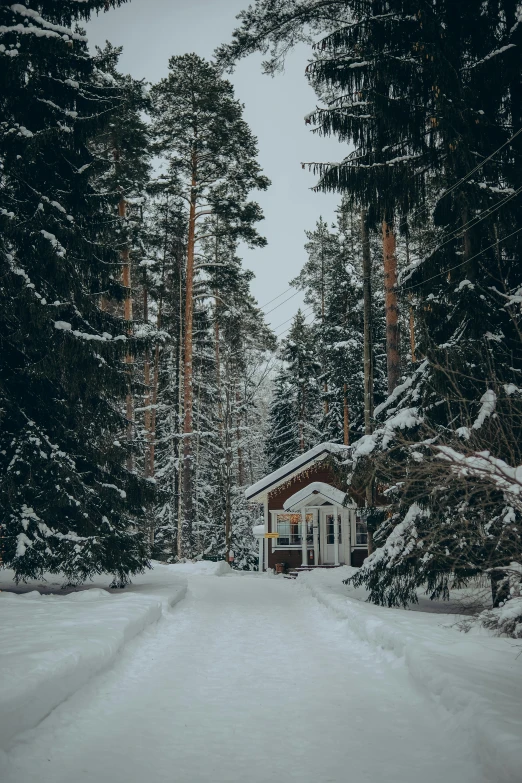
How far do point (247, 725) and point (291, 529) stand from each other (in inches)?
888

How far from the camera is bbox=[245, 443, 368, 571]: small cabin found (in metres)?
24.0

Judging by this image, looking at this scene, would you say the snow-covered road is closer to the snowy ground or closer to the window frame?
the snowy ground

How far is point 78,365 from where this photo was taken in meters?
9.99

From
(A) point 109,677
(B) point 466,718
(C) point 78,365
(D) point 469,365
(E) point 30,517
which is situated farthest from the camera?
(C) point 78,365

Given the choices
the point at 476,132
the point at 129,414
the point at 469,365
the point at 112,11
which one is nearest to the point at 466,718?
the point at 469,365

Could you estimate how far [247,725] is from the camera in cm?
367

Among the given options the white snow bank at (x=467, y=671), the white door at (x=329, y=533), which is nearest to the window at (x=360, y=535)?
the white door at (x=329, y=533)

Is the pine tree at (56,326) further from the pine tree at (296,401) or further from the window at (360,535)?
the pine tree at (296,401)

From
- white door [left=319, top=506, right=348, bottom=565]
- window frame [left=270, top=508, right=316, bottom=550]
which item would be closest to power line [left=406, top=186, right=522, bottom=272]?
white door [left=319, top=506, right=348, bottom=565]

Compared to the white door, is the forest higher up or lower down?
higher up

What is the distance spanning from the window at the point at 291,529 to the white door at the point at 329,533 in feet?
1.82

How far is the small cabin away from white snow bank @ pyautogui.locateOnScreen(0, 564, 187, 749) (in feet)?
48.3

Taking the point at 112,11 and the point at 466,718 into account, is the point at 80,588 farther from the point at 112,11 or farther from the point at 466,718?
the point at 112,11

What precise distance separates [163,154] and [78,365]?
13956 mm
